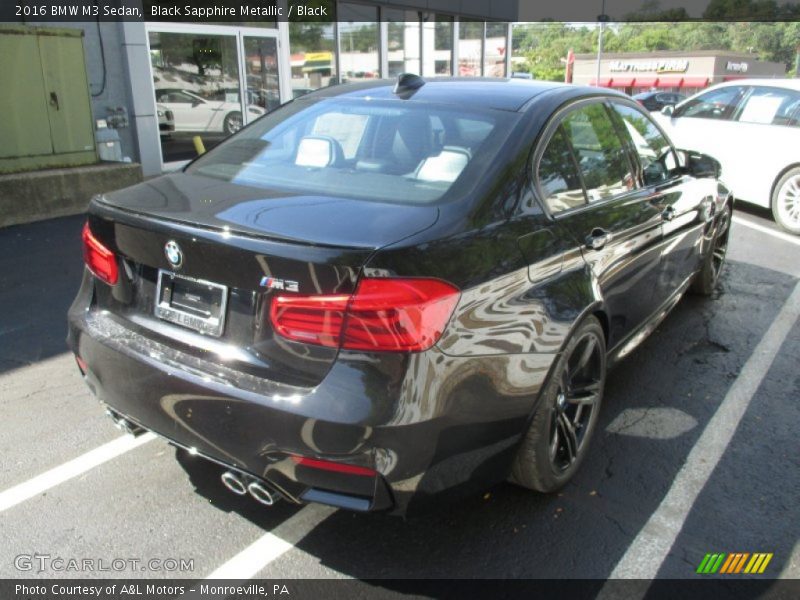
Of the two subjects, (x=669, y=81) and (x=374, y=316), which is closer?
(x=374, y=316)

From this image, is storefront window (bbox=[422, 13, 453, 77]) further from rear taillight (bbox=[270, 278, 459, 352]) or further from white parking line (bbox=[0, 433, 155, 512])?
rear taillight (bbox=[270, 278, 459, 352])

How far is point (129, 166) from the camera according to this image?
852cm

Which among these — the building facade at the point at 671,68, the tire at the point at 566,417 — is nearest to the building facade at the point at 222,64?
the tire at the point at 566,417

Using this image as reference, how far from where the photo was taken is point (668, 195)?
152 inches

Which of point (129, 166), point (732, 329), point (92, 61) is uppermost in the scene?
point (92, 61)

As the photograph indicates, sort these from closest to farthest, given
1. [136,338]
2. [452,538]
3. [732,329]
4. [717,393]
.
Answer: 1. [136,338]
2. [452,538]
3. [717,393]
4. [732,329]

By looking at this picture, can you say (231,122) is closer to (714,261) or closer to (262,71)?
(262,71)

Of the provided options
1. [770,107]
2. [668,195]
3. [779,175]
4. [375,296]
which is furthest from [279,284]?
[770,107]

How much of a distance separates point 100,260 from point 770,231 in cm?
773

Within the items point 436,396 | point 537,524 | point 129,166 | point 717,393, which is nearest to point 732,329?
point 717,393

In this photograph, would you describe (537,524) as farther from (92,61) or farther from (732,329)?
(92,61)

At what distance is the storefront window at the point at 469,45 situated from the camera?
19.2 m

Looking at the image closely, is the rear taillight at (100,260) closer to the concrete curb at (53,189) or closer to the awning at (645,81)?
the concrete curb at (53,189)

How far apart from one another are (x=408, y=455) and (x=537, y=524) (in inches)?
36.1
